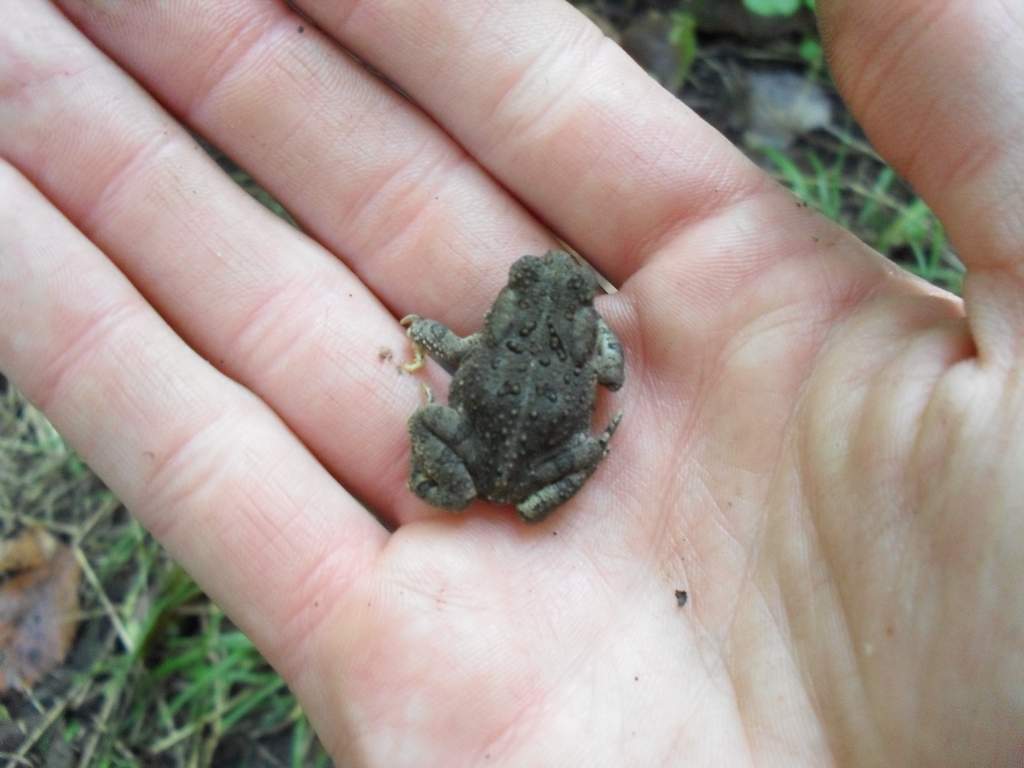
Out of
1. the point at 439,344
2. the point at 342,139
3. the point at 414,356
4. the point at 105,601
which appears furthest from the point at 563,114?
the point at 105,601

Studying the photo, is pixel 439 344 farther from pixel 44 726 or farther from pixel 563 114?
pixel 44 726

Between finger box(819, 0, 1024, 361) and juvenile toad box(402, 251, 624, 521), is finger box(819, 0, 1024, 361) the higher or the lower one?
the higher one

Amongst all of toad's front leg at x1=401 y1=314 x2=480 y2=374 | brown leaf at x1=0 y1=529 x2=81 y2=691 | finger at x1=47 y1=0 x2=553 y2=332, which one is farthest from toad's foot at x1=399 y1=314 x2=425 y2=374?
brown leaf at x1=0 y1=529 x2=81 y2=691

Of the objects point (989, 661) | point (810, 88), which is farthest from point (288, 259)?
point (810, 88)

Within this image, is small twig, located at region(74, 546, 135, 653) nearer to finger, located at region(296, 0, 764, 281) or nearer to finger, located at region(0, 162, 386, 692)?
finger, located at region(0, 162, 386, 692)

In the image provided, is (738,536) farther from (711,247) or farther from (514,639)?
(711,247)

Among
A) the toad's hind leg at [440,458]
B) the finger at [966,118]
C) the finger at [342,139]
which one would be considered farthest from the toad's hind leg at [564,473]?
the finger at [966,118]
